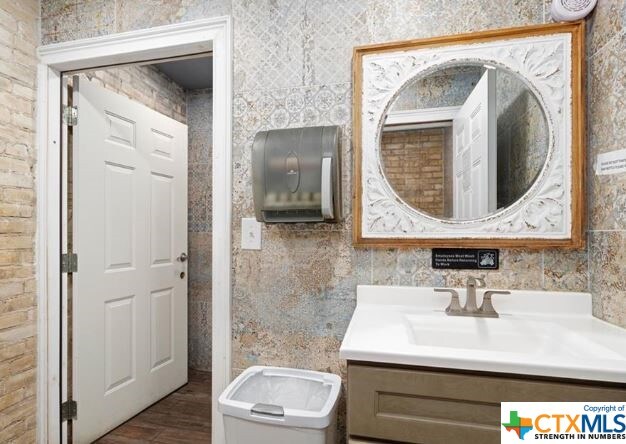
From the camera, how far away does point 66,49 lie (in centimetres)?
171

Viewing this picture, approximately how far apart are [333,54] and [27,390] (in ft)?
6.87

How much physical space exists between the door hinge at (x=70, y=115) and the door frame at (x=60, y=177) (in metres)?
0.03

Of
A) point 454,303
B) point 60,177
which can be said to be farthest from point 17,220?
point 454,303

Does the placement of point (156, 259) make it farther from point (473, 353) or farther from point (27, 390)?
point (473, 353)

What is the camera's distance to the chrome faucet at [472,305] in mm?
1221

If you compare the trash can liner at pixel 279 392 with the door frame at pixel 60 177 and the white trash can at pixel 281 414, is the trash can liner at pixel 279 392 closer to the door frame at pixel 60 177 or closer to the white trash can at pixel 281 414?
the white trash can at pixel 281 414

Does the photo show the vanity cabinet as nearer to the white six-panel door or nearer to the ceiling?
the white six-panel door

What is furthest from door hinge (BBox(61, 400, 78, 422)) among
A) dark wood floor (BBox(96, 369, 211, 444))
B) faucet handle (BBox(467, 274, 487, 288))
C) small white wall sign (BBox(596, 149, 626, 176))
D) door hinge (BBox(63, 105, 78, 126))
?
small white wall sign (BBox(596, 149, 626, 176))

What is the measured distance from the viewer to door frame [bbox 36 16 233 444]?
151 centimetres

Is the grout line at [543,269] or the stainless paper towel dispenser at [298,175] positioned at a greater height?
the stainless paper towel dispenser at [298,175]

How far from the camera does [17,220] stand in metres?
1.64

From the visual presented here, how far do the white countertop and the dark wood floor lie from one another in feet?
4.87

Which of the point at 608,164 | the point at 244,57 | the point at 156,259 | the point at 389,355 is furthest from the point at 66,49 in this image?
the point at 608,164

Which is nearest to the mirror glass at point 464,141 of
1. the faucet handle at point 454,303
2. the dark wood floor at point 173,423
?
the faucet handle at point 454,303
